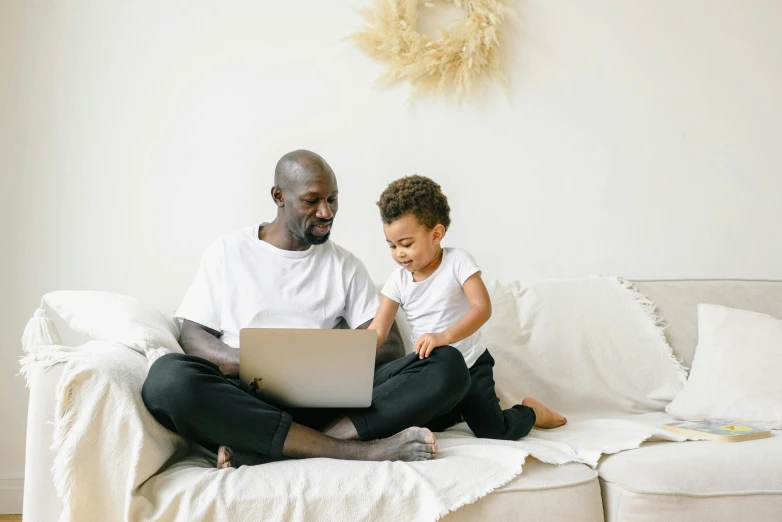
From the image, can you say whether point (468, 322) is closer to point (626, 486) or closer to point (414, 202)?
point (414, 202)

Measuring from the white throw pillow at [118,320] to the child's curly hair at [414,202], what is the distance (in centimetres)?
62

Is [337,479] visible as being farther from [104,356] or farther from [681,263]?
[681,263]

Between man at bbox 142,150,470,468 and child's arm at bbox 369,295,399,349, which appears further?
child's arm at bbox 369,295,399,349

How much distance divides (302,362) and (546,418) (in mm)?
741

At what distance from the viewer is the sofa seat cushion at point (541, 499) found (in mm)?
1378

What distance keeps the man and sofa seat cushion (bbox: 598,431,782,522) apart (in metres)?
0.38

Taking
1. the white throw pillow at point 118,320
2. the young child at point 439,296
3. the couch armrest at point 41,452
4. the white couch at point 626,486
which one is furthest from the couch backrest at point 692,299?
the couch armrest at point 41,452

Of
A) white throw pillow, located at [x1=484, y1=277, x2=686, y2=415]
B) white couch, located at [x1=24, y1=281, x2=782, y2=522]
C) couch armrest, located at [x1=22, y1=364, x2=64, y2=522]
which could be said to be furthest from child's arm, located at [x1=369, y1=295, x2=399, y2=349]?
couch armrest, located at [x1=22, y1=364, x2=64, y2=522]

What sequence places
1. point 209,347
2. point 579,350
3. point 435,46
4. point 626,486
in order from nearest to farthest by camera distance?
point 626,486 < point 209,347 < point 579,350 < point 435,46

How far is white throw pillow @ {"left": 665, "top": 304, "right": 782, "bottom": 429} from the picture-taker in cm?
196

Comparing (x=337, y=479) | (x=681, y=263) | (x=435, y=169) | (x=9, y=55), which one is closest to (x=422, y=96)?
(x=435, y=169)

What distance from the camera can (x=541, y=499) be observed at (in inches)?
55.3

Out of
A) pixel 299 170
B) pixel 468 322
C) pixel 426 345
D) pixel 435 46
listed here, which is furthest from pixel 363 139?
pixel 426 345

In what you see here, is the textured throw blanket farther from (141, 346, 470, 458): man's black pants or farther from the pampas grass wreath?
the pampas grass wreath
